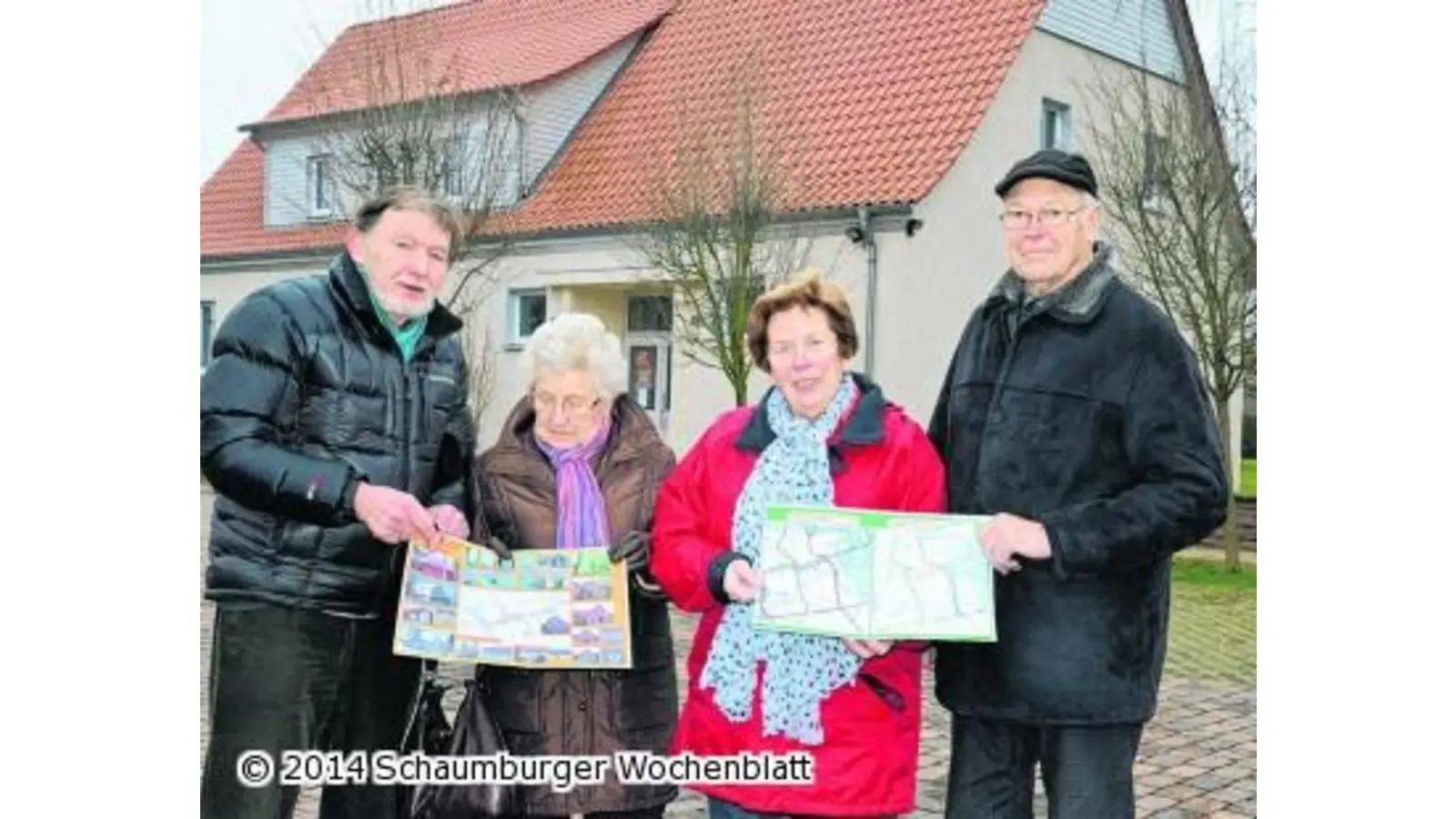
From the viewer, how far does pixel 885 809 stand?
2498 mm

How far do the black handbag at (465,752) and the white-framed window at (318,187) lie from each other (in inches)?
41.2

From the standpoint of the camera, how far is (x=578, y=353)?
2.61 metres

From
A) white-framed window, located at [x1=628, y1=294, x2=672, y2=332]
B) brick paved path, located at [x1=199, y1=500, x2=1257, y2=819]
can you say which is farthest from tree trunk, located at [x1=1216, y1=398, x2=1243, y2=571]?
white-framed window, located at [x1=628, y1=294, x2=672, y2=332]

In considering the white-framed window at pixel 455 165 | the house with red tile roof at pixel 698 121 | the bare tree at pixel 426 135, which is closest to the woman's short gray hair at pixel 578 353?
the house with red tile roof at pixel 698 121

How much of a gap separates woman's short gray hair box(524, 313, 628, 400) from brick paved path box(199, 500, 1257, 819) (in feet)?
1.79

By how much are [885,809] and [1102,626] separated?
49cm

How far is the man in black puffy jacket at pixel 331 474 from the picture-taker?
2.54 metres

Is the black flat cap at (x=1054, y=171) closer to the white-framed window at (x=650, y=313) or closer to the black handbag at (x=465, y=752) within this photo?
the white-framed window at (x=650, y=313)

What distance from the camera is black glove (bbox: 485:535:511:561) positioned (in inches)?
104

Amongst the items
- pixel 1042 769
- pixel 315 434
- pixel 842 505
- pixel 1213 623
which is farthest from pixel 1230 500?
pixel 315 434

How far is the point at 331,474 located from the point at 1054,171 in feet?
4.48
